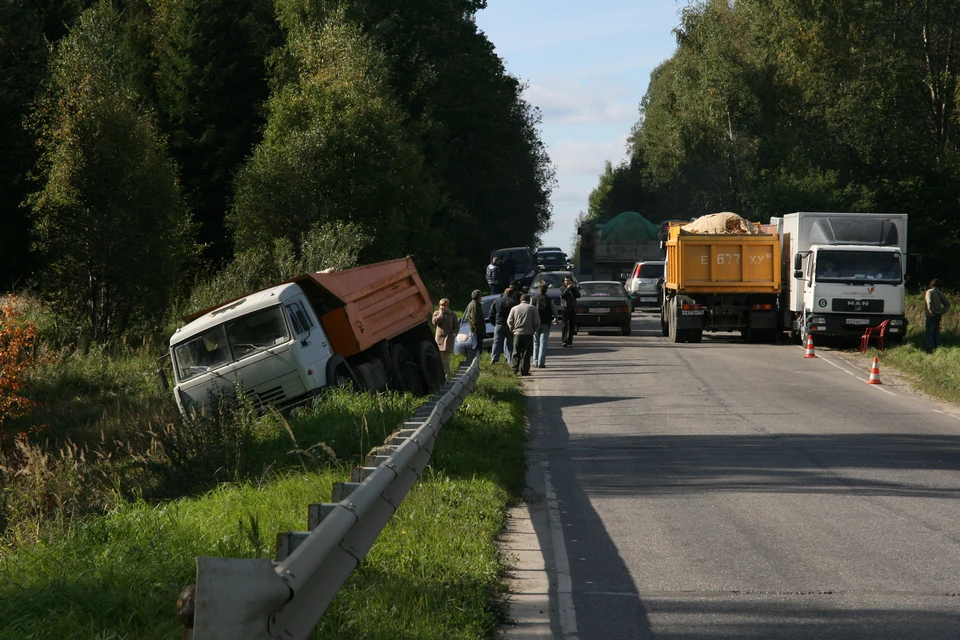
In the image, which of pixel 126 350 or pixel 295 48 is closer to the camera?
pixel 126 350

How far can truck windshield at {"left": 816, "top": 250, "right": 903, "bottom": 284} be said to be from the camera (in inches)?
1134

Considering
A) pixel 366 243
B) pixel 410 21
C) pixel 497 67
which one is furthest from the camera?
pixel 497 67

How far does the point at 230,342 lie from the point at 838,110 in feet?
128

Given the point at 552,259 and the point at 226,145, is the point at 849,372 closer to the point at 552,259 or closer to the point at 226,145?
the point at 226,145

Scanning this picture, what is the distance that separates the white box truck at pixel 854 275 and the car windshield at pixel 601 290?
20.3 feet

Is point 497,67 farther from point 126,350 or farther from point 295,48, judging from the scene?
point 126,350

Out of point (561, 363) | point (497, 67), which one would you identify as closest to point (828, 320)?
point (561, 363)

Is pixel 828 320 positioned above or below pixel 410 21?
below

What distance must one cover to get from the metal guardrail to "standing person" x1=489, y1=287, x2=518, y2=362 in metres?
18.2

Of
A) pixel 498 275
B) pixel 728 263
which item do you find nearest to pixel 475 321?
pixel 728 263

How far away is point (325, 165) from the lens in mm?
37469

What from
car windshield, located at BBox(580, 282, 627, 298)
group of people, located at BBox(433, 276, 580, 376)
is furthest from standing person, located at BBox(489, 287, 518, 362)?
car windshield, located at BBox(580, 282, 627, 298)

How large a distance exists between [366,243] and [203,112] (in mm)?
13919

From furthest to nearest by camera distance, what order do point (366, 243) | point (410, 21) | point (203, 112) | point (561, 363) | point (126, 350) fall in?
point (410, 21)
point (203, 112)
point (366, 243)
point (126, 350)
point (561, 363)
